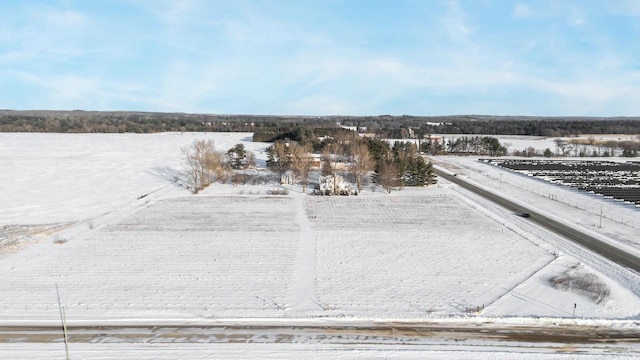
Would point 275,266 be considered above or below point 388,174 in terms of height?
below

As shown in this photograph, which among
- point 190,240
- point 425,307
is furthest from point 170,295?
point 425,307

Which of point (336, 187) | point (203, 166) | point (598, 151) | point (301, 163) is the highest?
point (598, 151)

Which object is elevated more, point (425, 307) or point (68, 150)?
point (68, 150)

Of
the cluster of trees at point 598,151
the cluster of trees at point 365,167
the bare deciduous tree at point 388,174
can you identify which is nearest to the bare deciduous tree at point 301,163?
the cluster of trees at point 365,167

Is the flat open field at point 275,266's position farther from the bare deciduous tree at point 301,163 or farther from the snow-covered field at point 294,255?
the bare deciduous tree at point 301,163

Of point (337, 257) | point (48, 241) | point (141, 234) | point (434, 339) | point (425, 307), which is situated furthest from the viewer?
point (141, 234)

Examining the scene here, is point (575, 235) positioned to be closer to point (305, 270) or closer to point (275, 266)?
point (305, 270)

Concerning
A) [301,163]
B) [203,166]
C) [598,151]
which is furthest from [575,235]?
[598,151]

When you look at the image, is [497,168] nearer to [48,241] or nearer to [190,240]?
[190,240]

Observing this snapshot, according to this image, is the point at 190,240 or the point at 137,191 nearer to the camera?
the point at 190,240
